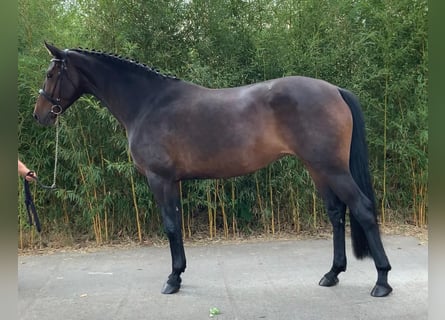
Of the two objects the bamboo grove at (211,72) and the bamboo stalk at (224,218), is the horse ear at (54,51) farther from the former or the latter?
the bamboo stalk at (224,218)

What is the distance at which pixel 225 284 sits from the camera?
334 centimetres

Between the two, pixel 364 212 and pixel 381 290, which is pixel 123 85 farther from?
pixel 381 290

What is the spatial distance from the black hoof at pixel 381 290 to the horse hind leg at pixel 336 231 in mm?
319

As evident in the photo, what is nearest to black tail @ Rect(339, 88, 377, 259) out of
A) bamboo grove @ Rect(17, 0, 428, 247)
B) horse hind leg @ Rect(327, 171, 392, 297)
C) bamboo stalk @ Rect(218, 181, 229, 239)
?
horse hind leg @ Rect(327, 171, 392, 297)

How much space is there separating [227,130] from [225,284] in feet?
4.13

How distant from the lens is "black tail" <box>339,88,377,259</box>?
307 cm

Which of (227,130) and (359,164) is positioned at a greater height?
(227,130)

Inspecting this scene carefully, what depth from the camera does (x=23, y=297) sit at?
10.5ft

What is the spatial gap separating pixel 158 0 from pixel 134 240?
105 inches

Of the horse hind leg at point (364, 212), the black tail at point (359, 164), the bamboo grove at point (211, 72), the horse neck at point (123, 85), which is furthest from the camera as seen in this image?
the bamboo grove at point (211, 72)

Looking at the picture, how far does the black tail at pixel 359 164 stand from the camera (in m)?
3.07

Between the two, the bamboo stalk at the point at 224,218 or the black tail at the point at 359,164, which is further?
the bamboo stalk at the point at 224,218

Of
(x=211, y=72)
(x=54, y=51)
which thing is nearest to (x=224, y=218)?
(x=211, y=72)

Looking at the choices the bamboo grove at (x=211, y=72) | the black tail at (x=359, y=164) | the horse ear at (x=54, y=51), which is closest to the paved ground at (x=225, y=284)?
the black tail at (x=359, y=164)
